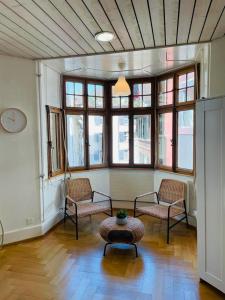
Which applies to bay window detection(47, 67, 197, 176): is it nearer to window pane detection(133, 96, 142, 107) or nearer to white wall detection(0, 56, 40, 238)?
window pane detection(133, 96, 142, 107)

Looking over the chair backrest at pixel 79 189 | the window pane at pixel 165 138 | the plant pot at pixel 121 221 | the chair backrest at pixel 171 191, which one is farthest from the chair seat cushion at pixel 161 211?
the chair backrest at pixel 79 189

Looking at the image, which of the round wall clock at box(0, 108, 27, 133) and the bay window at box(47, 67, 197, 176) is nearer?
the round wall clock at box(0, 108, 27, 133)

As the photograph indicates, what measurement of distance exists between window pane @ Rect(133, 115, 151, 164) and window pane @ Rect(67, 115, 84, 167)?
3.49 feet

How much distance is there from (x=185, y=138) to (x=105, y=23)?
2.52m

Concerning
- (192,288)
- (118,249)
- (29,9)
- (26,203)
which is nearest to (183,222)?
(118,249)

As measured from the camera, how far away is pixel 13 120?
3363 millimetres

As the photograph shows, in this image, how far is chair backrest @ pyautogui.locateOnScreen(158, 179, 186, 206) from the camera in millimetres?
3992

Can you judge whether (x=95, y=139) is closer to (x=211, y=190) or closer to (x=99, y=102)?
A: (x=99, y=102)

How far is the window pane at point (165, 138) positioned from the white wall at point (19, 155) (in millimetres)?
2309

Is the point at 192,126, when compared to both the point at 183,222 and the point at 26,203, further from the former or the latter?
the point at 26,203

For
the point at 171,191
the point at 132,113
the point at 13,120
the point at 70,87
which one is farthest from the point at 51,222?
the point at 132,113

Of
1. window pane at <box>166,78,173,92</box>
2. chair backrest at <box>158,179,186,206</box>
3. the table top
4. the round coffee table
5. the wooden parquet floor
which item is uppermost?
window pane at <box>166,78,173,92</box>

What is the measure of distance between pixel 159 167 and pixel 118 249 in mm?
1887

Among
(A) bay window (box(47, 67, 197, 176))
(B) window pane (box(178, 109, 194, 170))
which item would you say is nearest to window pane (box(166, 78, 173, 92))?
(A) bay window (box(47, 67, 197, 176))
